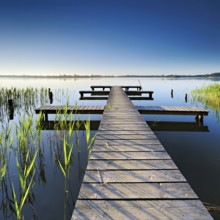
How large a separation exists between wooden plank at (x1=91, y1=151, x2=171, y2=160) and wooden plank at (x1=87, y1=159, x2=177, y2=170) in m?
0.14

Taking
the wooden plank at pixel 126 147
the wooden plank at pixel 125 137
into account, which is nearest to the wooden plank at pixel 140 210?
the wooden plank at pixel 126 147

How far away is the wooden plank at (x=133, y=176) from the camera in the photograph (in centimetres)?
256

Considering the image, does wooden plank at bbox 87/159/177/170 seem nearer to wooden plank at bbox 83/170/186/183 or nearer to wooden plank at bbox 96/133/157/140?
wooden plank at bbox 83/170/186/183

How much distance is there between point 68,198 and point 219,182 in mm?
2918

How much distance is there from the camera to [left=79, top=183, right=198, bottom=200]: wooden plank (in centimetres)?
221

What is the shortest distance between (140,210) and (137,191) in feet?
1.01

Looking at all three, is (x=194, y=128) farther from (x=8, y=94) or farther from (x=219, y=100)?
(x=8, y=94)

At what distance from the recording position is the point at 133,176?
8.71ft

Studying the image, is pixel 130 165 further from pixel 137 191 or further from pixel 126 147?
pixel 126 147

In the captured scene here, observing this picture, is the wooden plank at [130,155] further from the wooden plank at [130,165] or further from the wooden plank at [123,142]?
the wooden plank at [123,142]

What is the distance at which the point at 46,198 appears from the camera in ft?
12.2

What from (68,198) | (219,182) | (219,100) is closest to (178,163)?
(219,182)

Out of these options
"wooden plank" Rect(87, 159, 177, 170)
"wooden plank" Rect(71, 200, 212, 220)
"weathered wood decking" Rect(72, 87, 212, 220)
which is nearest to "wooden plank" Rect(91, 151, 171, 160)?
"weathered wood decking" Rect(72, 87, 212, 220)

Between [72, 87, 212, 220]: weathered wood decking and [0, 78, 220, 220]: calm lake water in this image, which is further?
[0, 78, 220, 220]: calm lake water
